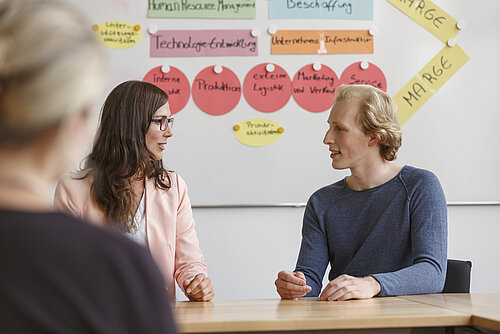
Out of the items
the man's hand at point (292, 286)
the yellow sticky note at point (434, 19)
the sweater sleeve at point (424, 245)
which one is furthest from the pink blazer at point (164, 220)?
the yellow sticky note at point (434, 19)

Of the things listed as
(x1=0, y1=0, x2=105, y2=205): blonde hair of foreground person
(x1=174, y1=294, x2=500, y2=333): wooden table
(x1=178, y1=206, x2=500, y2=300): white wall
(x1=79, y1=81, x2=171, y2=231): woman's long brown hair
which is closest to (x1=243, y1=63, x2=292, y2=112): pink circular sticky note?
(x1=178, y1=206, x2=500, y2=300): white wall

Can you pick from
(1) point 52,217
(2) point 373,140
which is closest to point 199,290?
(2) point 373,140

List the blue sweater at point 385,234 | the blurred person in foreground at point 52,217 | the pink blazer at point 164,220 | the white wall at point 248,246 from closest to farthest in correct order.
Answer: the blurred person in foreground at point 52,217
the blue sweater at point 385,234
the pink blazer at point 164,220
the white wall at point 248,246

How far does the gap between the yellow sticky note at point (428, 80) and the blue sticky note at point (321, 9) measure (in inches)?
14.1

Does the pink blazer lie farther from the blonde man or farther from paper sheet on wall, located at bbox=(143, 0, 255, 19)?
paper sheet on wall, located at bbox=(143, 0, 255, 19)

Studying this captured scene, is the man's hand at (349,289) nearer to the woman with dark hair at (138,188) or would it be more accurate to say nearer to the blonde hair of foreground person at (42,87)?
the woman with dark hair at (138,188)

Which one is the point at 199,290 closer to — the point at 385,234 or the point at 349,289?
the point at 349,289

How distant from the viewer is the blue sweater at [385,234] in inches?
64.6

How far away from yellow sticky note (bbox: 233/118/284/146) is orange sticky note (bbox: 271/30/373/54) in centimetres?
33

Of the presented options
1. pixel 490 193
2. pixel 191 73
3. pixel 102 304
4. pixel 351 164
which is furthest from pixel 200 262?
pixel 490 193

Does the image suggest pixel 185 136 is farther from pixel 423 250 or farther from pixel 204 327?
pixel 204 327

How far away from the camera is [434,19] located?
2773mm

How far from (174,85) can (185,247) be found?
40.0 inches

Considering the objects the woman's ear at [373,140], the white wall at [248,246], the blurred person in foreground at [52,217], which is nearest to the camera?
the blurred person in foreground at [52,217]
